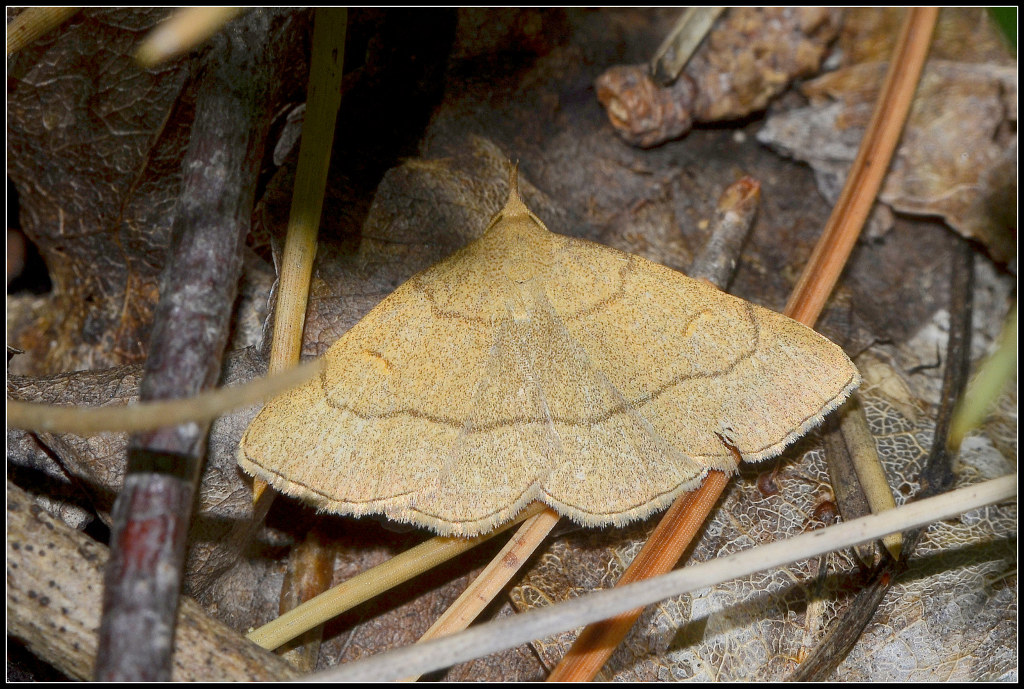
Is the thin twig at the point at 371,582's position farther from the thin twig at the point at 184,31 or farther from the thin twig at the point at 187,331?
the thin twig at the point at 184,31

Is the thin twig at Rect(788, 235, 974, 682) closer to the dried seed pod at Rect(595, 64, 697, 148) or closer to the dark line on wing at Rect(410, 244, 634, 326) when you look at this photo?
the dark line on wing at Rect(410, 244, 634, 326)

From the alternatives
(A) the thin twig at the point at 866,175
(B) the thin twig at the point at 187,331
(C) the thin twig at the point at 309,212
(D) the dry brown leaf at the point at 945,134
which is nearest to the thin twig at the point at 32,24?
(B) the thin twig at the point at 187,331

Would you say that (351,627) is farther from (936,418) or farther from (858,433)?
(936,418)

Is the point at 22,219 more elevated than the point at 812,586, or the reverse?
the point at 22,219

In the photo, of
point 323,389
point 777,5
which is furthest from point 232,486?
point 777,5

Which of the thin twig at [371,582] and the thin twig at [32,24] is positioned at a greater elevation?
the thin twig at [32,24]

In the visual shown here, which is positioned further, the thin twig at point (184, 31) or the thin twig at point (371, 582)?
the thin twig at point (371, 582)

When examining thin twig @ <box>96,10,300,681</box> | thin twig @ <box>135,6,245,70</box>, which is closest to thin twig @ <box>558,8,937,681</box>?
thin twig @ <box>96,10,300,681</box>

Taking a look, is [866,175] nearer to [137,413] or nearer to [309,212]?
[309,212]
